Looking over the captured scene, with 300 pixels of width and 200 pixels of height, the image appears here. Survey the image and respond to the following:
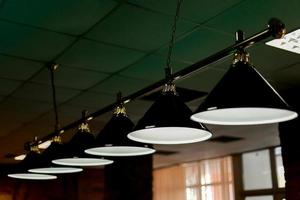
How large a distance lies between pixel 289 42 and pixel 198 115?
1971 millimetres

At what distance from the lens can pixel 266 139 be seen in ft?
24.9

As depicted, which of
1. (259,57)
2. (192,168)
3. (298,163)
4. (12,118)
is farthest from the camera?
(192,168)

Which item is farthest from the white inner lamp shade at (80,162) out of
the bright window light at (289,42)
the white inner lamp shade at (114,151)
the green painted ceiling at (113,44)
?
the bright window light at (289,42)

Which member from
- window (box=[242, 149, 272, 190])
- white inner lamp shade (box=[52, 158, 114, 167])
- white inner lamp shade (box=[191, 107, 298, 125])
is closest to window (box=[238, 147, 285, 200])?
window (box=[242, 149, 272, 190])

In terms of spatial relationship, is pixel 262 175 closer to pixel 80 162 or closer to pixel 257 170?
pixel 257 170

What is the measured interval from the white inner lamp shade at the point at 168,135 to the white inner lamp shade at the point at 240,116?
0.29 m

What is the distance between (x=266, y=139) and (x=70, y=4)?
18.1 feet

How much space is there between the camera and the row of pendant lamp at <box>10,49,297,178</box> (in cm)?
176

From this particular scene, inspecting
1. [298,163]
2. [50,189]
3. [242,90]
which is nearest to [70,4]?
[242,90]

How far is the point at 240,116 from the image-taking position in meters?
2.07

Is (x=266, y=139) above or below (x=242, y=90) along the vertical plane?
above

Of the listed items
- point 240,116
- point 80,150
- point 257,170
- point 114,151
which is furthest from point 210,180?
point 240,116

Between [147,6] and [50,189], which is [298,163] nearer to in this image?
[147,6]

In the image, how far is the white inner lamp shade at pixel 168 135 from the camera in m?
2.36
